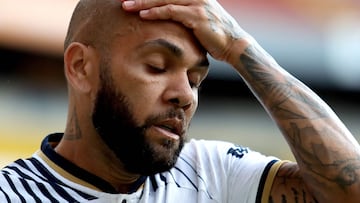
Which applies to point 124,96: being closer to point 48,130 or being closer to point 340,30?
point 48,130

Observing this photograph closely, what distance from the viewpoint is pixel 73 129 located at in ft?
5.81

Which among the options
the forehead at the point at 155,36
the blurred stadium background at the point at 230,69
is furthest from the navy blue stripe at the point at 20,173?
the blurred stadium background at the point at 230,69

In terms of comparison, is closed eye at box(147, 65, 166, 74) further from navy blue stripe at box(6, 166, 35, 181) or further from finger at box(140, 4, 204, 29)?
navy blue stripe at box(6, 166, 35, 181)

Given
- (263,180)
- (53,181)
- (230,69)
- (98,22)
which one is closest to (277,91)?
(263,180)

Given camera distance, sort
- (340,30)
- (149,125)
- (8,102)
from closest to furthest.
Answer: (149,125) → (8,102) → (340,30)

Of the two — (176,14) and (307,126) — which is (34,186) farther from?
(307,126)

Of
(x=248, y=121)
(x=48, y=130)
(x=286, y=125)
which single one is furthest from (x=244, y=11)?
(x=286, y=125)

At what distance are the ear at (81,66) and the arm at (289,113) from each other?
14cm

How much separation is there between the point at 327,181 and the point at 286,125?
0.15 meters

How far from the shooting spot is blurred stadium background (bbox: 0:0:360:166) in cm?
324

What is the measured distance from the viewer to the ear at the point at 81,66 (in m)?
1.73

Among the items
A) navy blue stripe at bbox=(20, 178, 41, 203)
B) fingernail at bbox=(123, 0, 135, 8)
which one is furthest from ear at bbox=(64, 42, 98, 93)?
navy blue stripe at bbox=(20, 178, 41, 203)

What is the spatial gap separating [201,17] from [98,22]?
224 millimetres

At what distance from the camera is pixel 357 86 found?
4.26 metres
